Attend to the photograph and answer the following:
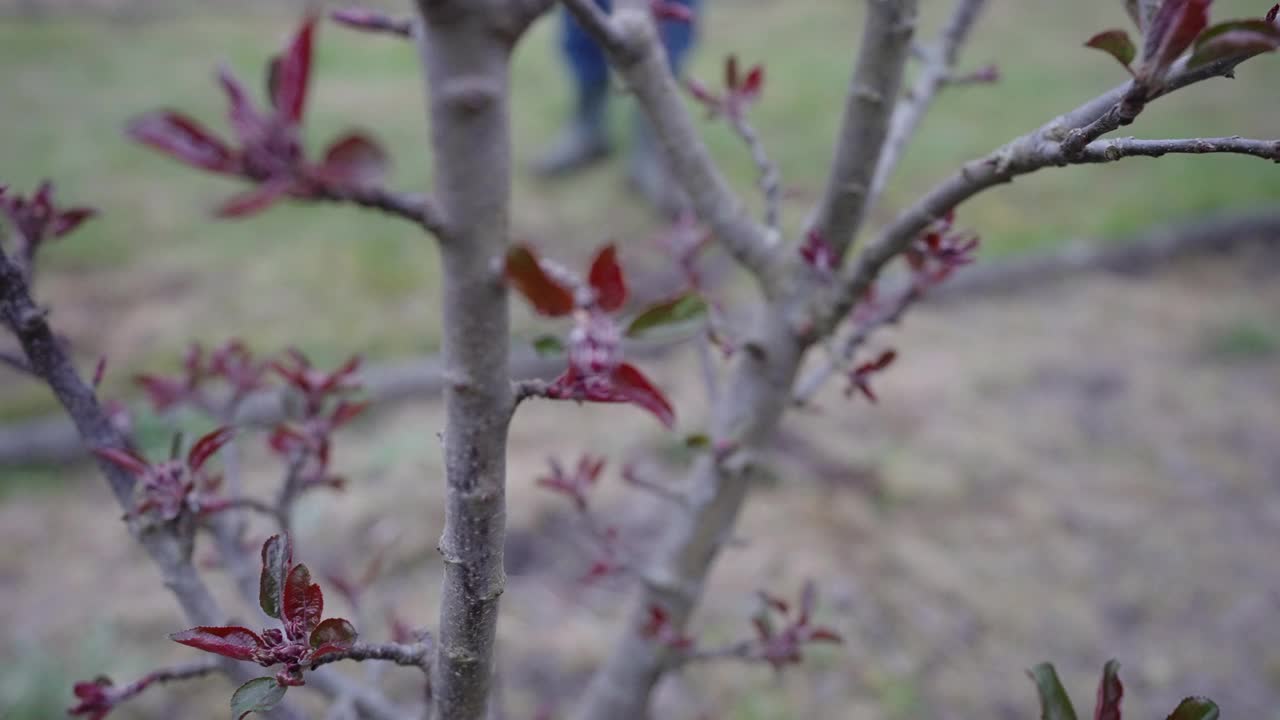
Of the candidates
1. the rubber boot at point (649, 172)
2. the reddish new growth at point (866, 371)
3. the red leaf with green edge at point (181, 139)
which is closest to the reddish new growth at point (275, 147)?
the red leaf with green edge at point (181, 139)

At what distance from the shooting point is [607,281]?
61 cm

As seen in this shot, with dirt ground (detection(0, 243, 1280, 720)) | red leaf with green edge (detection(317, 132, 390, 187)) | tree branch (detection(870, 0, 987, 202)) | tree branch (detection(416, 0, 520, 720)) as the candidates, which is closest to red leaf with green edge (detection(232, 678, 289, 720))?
tree branch (detection(416, 0, 520, 720))

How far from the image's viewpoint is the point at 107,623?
1.97 metres

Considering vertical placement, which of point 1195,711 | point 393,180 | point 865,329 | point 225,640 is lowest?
point 1195,711

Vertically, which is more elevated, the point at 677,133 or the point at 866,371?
the point at 677,133

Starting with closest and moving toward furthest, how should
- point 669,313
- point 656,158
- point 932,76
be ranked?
point 669,313 → point 932,76 → point 656,158

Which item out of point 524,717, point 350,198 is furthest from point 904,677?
point 350,198

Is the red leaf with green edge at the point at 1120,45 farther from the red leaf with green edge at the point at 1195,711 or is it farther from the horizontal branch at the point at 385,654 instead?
the horizontal branch at the point at 385,654

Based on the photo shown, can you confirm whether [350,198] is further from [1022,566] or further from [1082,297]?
[1082,297]

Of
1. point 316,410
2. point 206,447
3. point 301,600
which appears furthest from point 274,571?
point 316,410

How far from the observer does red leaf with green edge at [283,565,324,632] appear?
0.65m

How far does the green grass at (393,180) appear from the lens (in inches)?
122

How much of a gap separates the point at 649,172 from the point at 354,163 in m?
3.82

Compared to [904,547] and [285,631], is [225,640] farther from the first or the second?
[904,547]
